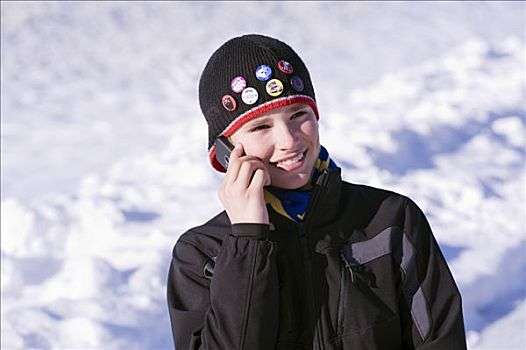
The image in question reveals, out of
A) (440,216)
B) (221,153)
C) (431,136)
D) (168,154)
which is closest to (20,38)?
(168,154)

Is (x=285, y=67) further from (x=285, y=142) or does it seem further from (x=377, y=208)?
(x=377, y=208)

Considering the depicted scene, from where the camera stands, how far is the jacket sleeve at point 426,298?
2.12 metres

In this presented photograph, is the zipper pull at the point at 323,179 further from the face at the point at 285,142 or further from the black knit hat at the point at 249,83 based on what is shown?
the black knit hat at the point at 249,83

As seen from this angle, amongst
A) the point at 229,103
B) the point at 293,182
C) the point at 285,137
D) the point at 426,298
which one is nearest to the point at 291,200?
the point at 293,182

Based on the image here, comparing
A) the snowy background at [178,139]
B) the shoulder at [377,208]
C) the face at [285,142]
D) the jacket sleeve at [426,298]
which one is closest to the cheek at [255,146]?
the face at [285,142]

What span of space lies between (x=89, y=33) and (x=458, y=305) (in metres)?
6.85

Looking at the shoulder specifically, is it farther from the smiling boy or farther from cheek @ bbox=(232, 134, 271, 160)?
cheek @ bbox=(232, 134, 271, 160)

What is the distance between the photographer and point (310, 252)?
215 cm

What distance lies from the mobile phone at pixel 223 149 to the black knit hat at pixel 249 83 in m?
0.02

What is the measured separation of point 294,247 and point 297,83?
1.18 feet

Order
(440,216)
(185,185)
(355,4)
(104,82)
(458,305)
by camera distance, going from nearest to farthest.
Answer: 1. (458,305)
2. (440,216)
3. (185,185)
4. (104,82)
5. (355,4)

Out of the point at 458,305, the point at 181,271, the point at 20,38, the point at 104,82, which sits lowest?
the point at 458,305

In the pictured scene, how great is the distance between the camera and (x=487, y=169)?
654cm

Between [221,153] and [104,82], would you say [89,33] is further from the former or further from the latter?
[221,153]
